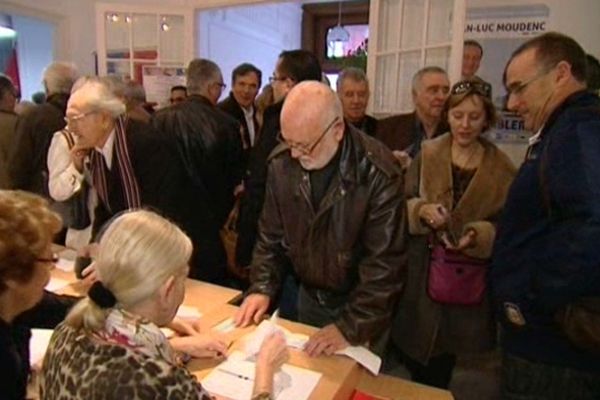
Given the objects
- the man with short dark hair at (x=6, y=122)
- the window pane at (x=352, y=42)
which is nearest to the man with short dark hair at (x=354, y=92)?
the man with short dark hair at (x=6, y=122)

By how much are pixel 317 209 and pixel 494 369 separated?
5.73ft

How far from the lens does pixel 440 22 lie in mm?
2801

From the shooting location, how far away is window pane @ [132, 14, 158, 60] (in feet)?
14.3

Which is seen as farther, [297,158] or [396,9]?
[396,9]

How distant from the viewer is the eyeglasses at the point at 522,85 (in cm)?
139

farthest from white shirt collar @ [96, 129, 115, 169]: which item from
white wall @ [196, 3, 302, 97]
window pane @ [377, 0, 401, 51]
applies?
white wall @ [196, 3, 302, 97]

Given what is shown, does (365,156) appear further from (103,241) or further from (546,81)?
(103,241)

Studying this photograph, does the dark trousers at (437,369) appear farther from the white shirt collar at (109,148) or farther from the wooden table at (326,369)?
the white shirt collar at (109,148)

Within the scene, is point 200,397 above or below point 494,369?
above

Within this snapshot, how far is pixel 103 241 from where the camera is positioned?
99 centimetres

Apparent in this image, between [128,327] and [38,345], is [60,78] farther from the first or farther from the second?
[128,327]

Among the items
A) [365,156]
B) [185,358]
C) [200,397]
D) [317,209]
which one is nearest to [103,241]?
[200,397]

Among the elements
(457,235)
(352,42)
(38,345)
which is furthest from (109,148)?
(352,42)

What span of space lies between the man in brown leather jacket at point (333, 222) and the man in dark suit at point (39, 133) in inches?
60.7
